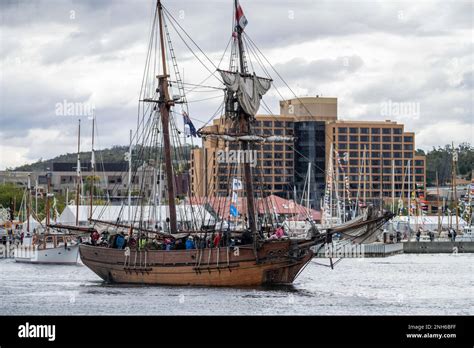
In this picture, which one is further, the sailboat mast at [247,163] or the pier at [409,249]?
the pier at [409,249]

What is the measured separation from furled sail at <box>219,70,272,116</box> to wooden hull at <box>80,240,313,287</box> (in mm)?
11155

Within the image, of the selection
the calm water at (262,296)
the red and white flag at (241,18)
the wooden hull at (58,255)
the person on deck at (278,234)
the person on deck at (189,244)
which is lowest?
the calm water at (262,296)

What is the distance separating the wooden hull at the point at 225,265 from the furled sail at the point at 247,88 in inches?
439

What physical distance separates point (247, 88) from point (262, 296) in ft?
56.8

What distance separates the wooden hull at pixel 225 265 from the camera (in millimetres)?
73750

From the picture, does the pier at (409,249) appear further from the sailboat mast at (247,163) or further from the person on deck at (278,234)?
the person on deck at (278,234)

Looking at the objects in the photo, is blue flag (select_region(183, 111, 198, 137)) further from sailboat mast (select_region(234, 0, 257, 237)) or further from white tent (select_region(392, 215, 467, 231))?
white tent (select_region(392, 215, 467, 231))

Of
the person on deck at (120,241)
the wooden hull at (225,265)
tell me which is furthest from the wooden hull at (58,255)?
the wooden hull at (225,265)

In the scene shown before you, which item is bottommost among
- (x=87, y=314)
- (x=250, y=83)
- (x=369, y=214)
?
(x=87, y=314)

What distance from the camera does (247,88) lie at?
7931 centimetres
